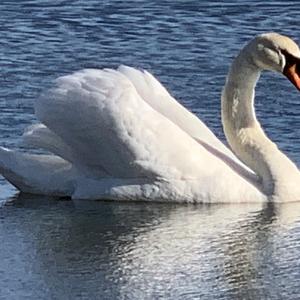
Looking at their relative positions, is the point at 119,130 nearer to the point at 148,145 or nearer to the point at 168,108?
the point at 148,145

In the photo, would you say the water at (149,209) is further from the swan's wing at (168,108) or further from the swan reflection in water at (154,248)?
the swan's wing at (168,108)

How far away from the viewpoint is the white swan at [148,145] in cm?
877

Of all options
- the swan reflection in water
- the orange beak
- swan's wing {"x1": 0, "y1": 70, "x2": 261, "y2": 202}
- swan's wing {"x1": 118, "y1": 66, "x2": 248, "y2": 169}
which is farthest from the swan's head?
the swan reflection in water

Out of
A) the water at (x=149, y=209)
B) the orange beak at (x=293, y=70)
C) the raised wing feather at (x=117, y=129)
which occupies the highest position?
the orange beak at (x=293, y=70)

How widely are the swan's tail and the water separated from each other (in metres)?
0.09

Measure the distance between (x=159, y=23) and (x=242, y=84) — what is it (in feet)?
A: 13.8

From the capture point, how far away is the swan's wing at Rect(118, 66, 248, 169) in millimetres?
9141

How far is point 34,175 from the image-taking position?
9227 mm

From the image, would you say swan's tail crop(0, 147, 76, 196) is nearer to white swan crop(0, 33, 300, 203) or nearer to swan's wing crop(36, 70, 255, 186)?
white swan crop(0, 33, 300, 203)

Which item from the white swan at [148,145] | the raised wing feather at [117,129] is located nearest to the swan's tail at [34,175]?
the white swan at [148,145]

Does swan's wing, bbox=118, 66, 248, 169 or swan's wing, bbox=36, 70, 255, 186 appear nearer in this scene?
swan's wing, bbox=36, 70, 255, 186

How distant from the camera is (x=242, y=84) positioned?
918cm

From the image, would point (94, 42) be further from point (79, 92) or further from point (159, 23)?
point (79, 92)

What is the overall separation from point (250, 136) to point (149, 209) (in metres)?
0.82
